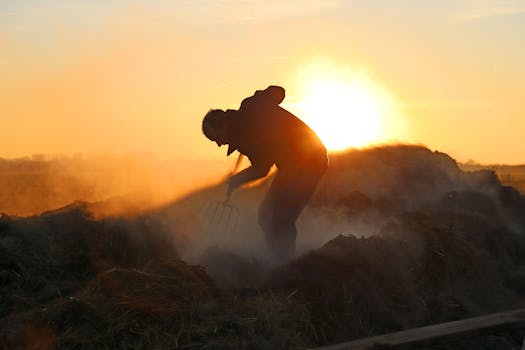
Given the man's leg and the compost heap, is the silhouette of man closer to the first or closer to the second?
the man's leg

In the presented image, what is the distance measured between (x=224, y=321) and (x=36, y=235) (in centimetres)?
→ 400

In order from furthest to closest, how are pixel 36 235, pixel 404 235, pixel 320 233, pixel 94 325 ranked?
1. pixel 320 233
2. pixel 404 235
3. pixel 36 235
4. pixel 94 325

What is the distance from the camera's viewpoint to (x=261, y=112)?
32.5 feet

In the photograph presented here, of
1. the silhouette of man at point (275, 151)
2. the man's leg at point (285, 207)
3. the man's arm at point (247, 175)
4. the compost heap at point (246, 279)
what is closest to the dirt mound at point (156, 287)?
the compost heap at point (246, 279)

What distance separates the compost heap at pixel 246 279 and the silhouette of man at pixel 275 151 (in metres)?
0.62

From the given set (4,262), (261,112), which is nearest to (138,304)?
(4,262)

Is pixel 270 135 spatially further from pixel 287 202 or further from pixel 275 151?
pixel 287 202

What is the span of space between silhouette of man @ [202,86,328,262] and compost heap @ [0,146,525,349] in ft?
2.02

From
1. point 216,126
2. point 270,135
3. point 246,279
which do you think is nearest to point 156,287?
point 246,279

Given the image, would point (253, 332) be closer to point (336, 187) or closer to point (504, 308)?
point (504, 308)

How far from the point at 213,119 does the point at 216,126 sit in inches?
3.8

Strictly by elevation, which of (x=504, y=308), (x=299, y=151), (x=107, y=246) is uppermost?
(x=299, y=151)

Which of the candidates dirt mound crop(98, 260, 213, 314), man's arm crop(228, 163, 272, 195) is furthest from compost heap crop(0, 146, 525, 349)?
man's arm crop(228, 163, 272, 195)

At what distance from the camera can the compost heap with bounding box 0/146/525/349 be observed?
616 centimetres
